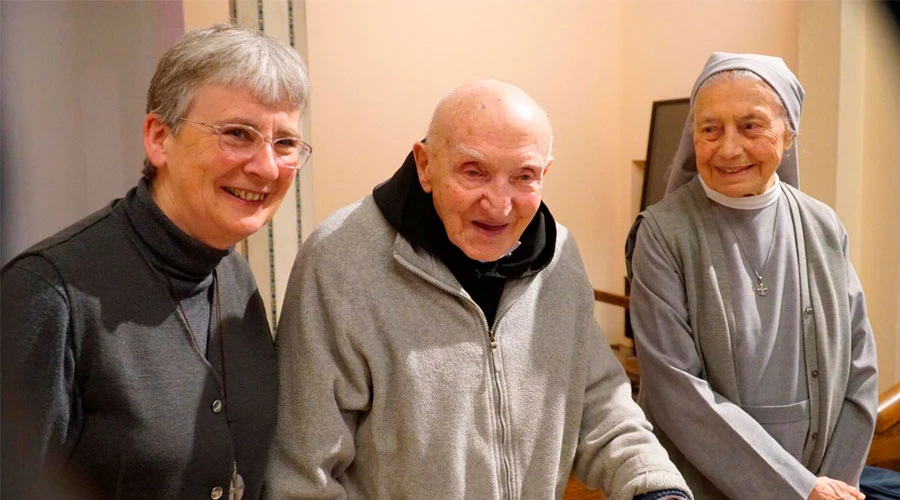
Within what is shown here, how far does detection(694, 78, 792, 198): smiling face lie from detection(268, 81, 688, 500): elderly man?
52 cm

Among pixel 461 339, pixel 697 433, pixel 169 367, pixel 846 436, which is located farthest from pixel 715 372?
pixel 169 367

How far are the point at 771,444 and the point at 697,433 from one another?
0.16 metres

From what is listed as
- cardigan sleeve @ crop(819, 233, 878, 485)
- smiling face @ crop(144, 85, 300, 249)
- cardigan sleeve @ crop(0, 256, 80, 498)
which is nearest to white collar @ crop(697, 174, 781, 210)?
cardigan sleeve @ crop(819, 233, 878, 485)

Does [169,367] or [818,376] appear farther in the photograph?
[818,376]

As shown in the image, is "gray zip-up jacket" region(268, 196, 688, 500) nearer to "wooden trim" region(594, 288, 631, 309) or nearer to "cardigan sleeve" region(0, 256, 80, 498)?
"cardigan sleeve" region(0, 256, 80, 498)

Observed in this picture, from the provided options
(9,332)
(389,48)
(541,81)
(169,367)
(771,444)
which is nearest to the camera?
(9,332)

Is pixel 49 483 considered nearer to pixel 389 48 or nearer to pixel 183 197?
pixel 183 197

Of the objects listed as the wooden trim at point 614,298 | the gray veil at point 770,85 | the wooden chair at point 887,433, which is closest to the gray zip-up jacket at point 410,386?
the gray veil at point 770,85

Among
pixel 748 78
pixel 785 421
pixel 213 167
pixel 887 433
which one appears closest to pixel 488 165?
pixel 213 167

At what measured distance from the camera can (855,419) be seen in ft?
5.88

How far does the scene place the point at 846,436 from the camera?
5.86 feet

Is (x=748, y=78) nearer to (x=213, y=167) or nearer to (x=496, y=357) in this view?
(x=496, y=357)

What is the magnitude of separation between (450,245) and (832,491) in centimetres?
102

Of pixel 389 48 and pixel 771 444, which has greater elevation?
pixel 389 48
